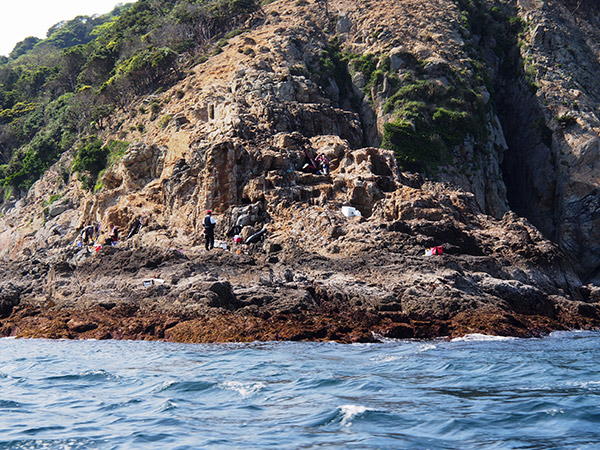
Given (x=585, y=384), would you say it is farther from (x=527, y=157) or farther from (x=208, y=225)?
(x=527, y=157)

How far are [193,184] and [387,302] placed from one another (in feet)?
45.3

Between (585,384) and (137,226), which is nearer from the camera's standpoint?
(585,384)

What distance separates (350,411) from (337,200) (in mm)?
18693

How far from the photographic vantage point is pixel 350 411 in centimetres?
1010

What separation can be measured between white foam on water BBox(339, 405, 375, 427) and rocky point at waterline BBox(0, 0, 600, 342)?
8725 mm

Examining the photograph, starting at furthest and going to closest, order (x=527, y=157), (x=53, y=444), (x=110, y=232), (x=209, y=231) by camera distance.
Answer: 1. (x=527, y=157)
2. (x=110, y=232)
3. (x=209, y=231)
4. (x=53, y=444)

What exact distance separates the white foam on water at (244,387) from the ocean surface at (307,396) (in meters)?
0.05

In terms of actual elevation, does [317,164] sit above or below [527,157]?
below

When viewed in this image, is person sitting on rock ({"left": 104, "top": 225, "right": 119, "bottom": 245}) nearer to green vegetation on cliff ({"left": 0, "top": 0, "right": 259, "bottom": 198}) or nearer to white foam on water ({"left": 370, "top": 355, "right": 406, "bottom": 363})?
Result: green vegetation on cliff ({"left": 0, "top": 0, "right": 259, "bottom": 198})

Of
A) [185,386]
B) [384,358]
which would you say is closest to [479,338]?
[384,358]

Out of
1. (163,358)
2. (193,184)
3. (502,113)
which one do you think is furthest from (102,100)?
(163,358)

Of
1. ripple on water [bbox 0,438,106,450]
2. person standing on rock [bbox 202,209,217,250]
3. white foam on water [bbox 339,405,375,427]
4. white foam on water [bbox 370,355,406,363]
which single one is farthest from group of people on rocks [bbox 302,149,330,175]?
ripple on water [bbox 0,438,106,450]

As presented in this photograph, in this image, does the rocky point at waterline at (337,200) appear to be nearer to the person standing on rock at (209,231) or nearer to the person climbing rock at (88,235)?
the person standing on rock at (209,231)

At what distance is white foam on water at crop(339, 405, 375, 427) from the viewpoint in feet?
31.6
